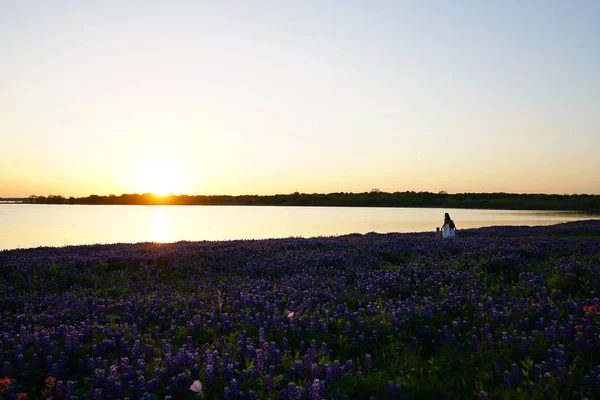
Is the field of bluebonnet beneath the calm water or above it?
above

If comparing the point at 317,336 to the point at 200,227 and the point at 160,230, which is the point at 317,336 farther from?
the point at 200,227

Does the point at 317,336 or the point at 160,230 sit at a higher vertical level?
the point at 317,336

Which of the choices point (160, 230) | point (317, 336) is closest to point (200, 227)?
point (160, 230)

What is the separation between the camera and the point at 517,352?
5.92 m

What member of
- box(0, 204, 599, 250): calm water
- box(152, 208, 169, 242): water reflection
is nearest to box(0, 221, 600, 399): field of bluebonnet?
box(0, 204, 599, 250): calm water

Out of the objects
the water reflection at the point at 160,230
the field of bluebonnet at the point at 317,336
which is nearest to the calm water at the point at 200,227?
the water reflection at the point at 160,230

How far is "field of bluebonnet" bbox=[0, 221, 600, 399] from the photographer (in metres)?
5.23

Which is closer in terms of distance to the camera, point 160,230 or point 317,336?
point 317,336

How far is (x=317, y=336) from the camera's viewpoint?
7.05m

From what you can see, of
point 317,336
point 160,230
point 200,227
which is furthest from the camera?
point 200,227

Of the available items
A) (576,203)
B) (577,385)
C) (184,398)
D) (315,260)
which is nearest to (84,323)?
(184,398)

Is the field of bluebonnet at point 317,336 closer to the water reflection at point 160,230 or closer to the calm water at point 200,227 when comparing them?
the calm water at point 200,227

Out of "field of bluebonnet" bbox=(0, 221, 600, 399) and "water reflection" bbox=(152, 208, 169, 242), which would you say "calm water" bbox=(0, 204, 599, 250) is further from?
"field of bluebonnet" bbox=(0, 221, 600, 399)

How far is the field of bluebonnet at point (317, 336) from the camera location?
5.23m
